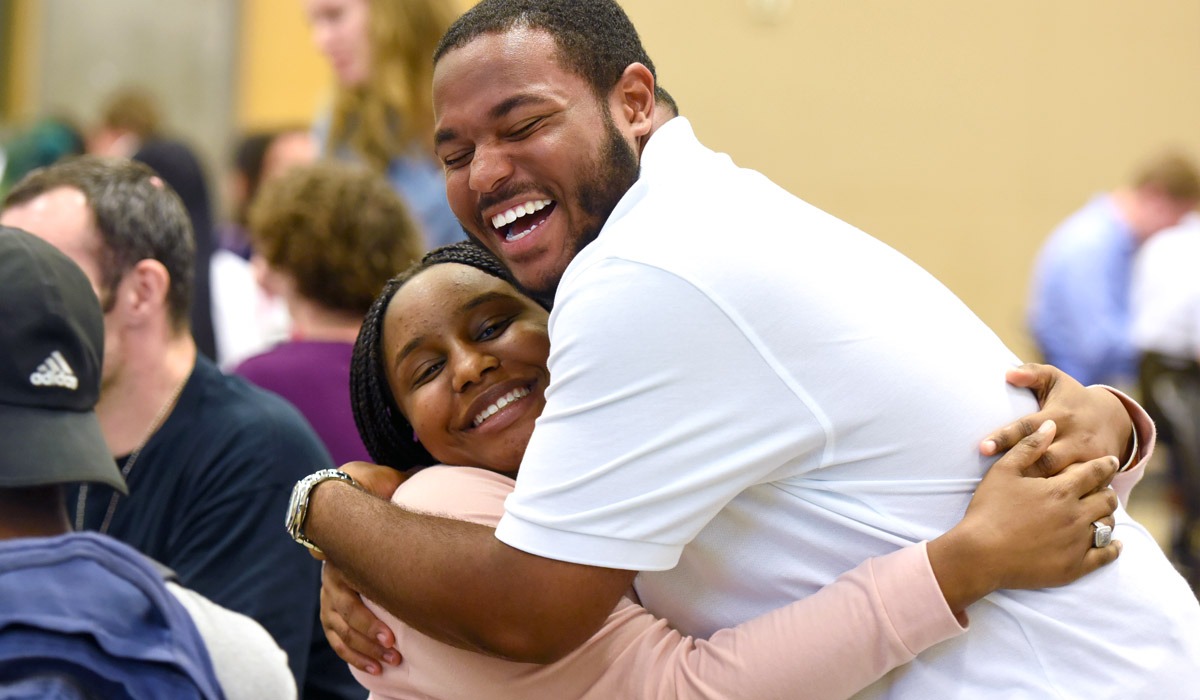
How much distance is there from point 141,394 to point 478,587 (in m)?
1.37

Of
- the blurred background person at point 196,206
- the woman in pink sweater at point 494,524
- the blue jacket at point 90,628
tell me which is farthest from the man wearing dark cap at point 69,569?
the blurred background person at point 196,206

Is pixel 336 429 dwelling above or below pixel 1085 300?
above

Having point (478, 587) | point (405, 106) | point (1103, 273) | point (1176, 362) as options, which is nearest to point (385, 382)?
point (478, 587)

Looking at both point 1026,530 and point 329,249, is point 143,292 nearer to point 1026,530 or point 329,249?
point 329,249

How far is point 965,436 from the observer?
1689mm

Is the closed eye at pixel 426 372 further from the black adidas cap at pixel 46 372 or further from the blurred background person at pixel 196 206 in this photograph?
the blurred background person at pixel 196 206

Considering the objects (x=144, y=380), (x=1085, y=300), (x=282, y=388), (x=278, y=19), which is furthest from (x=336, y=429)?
(x=278, y=19)

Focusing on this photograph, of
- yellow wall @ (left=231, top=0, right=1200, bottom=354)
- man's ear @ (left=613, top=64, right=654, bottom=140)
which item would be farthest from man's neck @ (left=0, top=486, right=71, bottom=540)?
yellow wall @ (left=231, top=0, right=1200, bottom=354)

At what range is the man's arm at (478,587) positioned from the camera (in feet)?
5.15

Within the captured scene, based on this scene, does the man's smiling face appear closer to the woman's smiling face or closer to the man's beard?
the man's beard

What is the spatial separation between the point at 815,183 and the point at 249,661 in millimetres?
6068

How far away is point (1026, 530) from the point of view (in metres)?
1.63

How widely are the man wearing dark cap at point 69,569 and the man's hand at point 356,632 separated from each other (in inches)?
6.0

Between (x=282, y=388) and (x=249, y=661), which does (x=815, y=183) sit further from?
(x=249, y=661)
